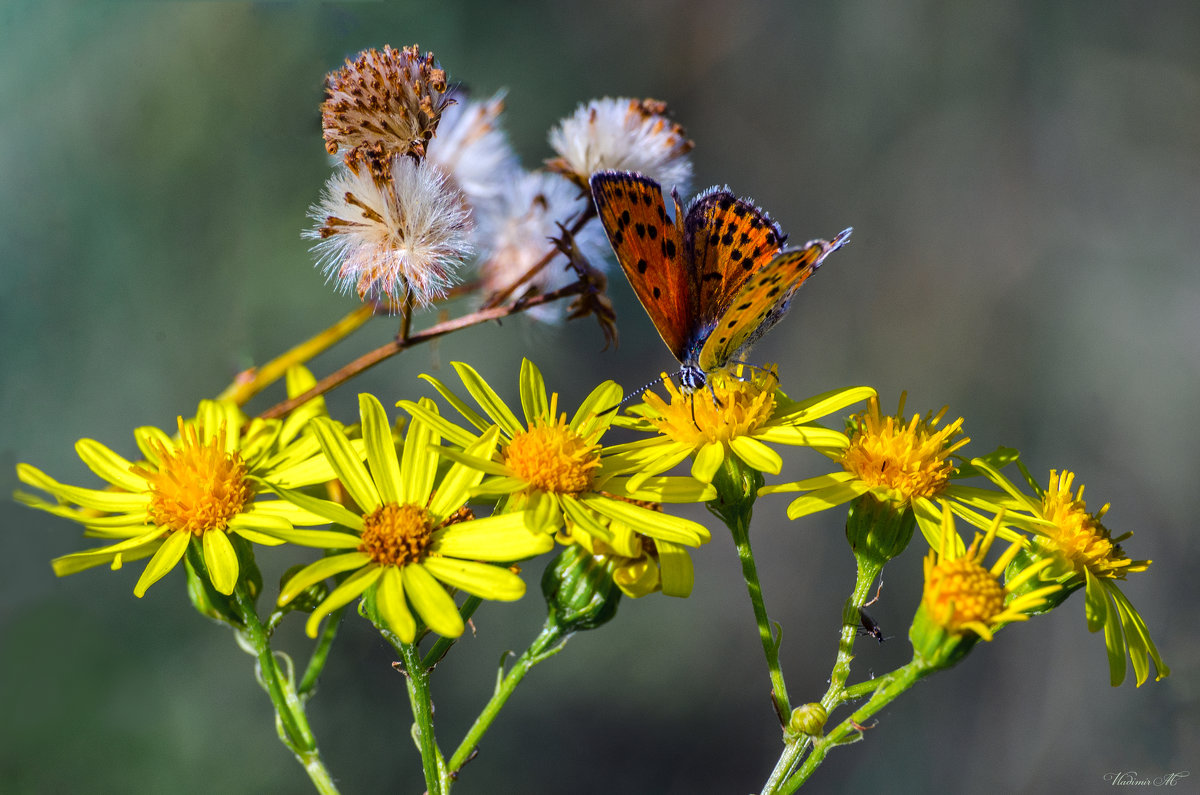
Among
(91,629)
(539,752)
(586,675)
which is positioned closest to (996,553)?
(586,675)

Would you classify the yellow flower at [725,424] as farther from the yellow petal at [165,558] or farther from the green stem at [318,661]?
the yellow petal at [165,558]

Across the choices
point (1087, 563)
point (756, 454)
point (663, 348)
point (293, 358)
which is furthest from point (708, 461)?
point (663, 348)

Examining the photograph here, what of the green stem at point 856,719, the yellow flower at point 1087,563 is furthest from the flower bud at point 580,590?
the yellow flower at point 1087,563

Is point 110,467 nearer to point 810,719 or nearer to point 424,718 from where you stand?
point 424,718

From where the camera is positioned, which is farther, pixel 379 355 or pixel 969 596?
pixel 379 355

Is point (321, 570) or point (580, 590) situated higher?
point (580, 590)

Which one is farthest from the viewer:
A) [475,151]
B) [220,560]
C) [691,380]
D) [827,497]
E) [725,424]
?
[475,151]

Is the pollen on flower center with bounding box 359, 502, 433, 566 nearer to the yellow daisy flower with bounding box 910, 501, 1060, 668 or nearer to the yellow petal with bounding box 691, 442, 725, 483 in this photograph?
the yellow petal with bounding box 691, 442, 725, 483

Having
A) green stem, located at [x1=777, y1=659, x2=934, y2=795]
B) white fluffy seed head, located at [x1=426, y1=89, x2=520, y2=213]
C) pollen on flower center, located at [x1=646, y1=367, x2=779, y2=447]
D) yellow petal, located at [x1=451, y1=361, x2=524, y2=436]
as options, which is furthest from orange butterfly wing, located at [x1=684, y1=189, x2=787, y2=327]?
green stem, located at [x1=777, y1=659, x2=934, y2=795]
